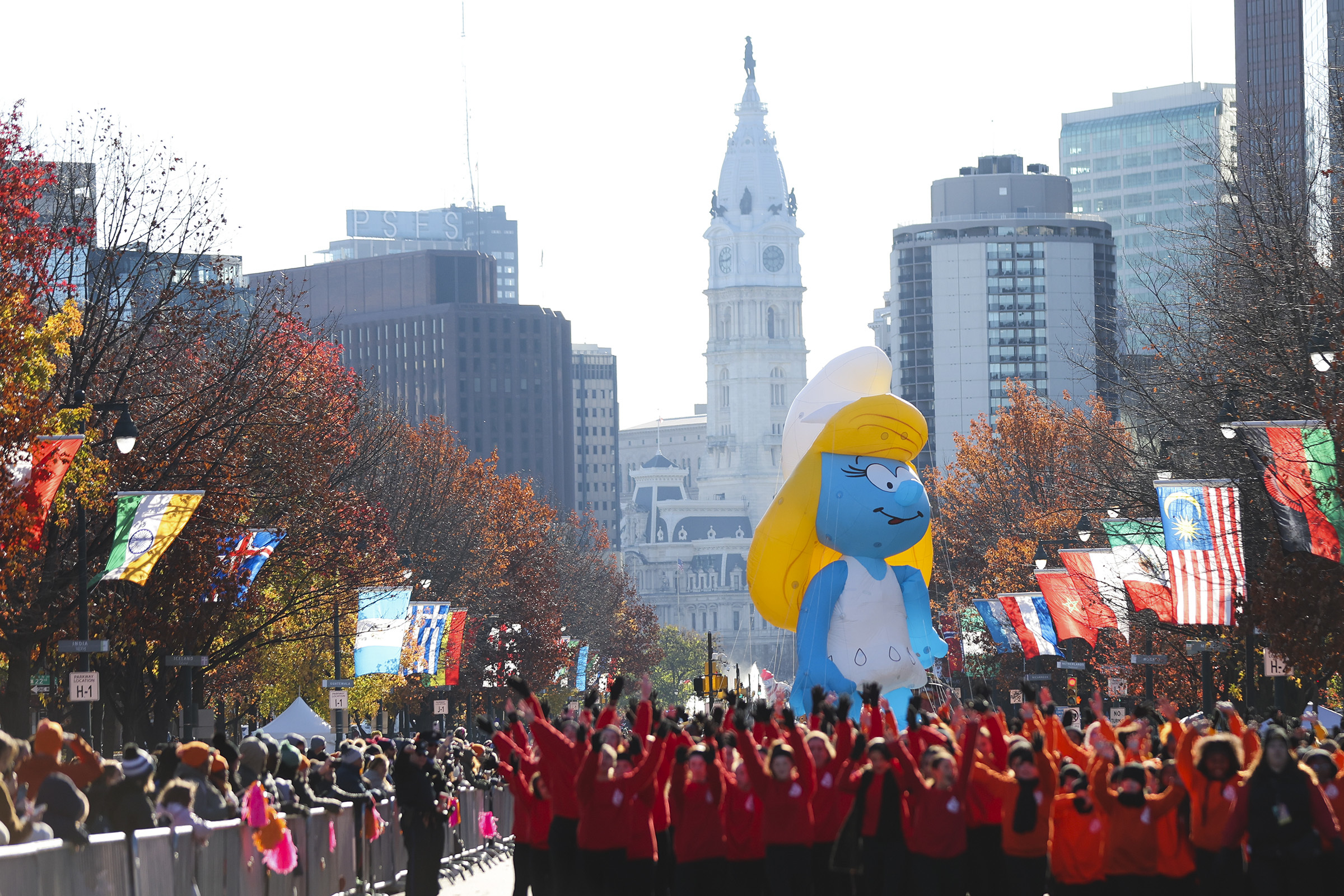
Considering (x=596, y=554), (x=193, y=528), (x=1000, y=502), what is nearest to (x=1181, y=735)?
(x=193, y=528)

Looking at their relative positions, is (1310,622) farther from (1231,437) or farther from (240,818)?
(240,818)

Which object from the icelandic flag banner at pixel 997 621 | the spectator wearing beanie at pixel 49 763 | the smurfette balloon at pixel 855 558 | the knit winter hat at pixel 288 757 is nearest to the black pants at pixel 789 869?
the spectator wearing beanie at pixel 49 763

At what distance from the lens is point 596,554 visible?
370 feet

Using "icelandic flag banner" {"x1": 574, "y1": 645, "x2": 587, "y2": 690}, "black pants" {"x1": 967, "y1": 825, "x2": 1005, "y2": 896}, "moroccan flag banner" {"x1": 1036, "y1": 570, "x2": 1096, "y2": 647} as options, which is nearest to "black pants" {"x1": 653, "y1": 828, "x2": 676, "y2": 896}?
"black pants" {"x1": 967, "y1": 825, "x2": 1005, "y2": 896}

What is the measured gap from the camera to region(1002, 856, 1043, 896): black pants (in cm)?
1513

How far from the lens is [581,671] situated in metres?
78.6

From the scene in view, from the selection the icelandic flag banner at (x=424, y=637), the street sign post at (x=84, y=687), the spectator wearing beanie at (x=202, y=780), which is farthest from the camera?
the icelandic flag banner at (x=424, y=637)

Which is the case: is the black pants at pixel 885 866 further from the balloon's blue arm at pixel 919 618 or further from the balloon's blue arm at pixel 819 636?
the balloon's blue arm at pixel 919 618

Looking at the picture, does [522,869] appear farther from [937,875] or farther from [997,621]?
[997,621]

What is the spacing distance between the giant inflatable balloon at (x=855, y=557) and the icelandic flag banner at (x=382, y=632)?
956 centimetres

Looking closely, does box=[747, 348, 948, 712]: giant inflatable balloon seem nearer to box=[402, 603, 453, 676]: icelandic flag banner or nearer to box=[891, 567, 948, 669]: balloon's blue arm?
box=[891, 567, 948, 669]: balloon's blue arm

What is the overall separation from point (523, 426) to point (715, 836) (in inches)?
6924

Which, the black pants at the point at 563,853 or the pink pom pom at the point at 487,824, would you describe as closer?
the black pants at the point at 563,853

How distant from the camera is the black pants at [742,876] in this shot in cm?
1533
